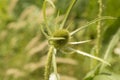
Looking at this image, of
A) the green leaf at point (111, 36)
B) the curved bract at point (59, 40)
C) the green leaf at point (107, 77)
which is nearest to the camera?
the curved bract at point (59, 40)

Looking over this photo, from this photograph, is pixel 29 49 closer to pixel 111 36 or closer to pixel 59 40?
pixel 111 36

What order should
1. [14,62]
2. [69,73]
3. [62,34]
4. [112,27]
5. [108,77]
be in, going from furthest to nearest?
[14,62], [69,73], [112,27], [108,77], [62,34]

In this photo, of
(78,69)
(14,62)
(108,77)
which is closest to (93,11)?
(108,77)

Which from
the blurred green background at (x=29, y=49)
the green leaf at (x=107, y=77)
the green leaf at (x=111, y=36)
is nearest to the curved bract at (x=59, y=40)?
the green leaf at (x=107, y=77)

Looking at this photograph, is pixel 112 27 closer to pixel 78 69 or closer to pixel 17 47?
pixel 78 69

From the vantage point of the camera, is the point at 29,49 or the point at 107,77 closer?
the point at 107,77

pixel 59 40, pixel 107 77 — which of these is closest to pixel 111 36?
pixel 107 77

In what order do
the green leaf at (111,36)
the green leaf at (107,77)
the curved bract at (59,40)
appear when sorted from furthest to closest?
1. the green leaf at (111,36)
2. the green leaf at (107,77)
3. the curved bract at (59,40)

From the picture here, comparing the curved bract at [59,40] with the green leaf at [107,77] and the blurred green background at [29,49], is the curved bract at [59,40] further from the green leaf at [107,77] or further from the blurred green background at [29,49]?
the blurred green background at [29,49]

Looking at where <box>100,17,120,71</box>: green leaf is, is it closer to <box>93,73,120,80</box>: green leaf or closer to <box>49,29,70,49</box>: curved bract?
<box>93,73,120,80</box>: green leaf

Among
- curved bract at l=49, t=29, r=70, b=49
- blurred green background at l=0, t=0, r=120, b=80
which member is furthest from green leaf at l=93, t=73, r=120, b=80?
blurred green background at l=0, t=0, r=120, b=80

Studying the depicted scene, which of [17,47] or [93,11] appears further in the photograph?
[17,47]
